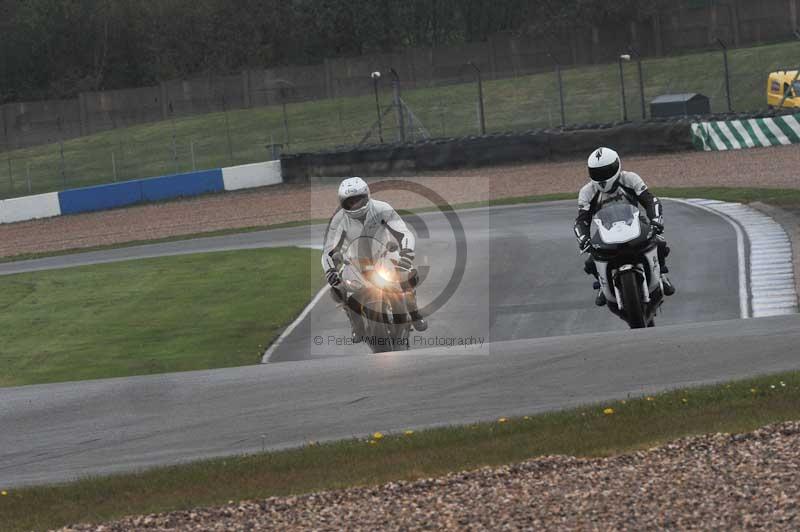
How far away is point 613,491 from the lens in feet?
20.9

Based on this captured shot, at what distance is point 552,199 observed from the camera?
27359 mm

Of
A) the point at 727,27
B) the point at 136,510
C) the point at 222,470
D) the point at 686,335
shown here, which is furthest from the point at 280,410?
the point at 727,27

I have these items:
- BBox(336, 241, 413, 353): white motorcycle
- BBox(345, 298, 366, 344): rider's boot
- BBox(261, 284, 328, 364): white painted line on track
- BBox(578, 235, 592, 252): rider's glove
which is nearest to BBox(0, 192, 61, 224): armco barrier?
BBox(261, 284, 328, 364): white painted line on track

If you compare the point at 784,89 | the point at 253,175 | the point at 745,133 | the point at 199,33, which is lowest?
the point at 253,175

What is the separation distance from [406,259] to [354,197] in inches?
29.1

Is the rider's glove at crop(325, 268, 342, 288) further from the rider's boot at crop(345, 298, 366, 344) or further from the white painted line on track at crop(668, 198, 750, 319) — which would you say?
the white painted line on track at crop(668, 198, 750, 319)

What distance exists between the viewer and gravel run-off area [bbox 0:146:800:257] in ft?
95.2

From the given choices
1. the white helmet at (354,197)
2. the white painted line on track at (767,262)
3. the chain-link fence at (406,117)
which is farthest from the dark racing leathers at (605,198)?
the chain-link fence at (406,117)

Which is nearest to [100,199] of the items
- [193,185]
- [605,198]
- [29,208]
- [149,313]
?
[29,208]

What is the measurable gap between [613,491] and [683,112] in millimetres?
33192

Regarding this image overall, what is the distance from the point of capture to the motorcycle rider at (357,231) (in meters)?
11.4

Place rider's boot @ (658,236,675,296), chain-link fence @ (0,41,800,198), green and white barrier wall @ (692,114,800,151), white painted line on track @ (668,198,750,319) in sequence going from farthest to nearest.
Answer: chain-link fence @ (0,41,800,198) < green and white barrier wall @ (692,114,800,151) < white painted line on track @ (668,198,750,319) < rider's boot @ (658,236,675,296)

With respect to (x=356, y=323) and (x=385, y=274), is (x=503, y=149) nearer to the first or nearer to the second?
(x=356, y=323)

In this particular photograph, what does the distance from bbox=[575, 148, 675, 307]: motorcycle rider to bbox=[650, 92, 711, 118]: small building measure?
26851 mm
